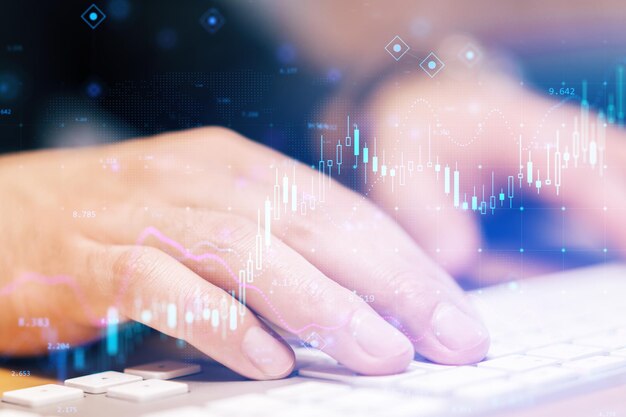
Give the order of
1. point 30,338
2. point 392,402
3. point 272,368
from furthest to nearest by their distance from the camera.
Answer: point 30,338, point 272,368, point 392,402

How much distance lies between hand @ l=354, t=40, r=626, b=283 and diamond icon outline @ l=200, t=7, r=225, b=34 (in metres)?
0.23

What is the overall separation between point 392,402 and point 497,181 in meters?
0.41

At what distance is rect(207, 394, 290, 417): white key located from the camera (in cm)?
70

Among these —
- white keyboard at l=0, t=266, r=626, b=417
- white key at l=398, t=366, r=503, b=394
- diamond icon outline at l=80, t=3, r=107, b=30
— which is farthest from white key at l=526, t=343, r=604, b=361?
diamond icon outline at l=80, t=3, r=107, b=30

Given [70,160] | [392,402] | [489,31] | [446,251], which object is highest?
[489,31]

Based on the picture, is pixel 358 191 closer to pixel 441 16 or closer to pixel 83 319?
pixel 441 16

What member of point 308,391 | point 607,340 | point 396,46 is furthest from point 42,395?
point 607,340

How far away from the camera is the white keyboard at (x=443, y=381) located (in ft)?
2.32

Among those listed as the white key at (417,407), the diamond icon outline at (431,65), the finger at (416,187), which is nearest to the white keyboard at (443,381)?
the white key at (417,407)

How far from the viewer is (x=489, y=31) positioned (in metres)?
1.02

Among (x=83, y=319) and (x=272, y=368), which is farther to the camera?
(x=83, y=319)

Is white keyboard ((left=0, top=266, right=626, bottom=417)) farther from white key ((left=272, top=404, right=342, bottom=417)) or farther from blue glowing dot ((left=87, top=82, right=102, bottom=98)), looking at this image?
blue glowing dot ((left=87, top=82, right=102, bottom=98))

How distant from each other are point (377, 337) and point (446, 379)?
10cm

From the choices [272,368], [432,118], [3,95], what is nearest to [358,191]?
[432,118]
